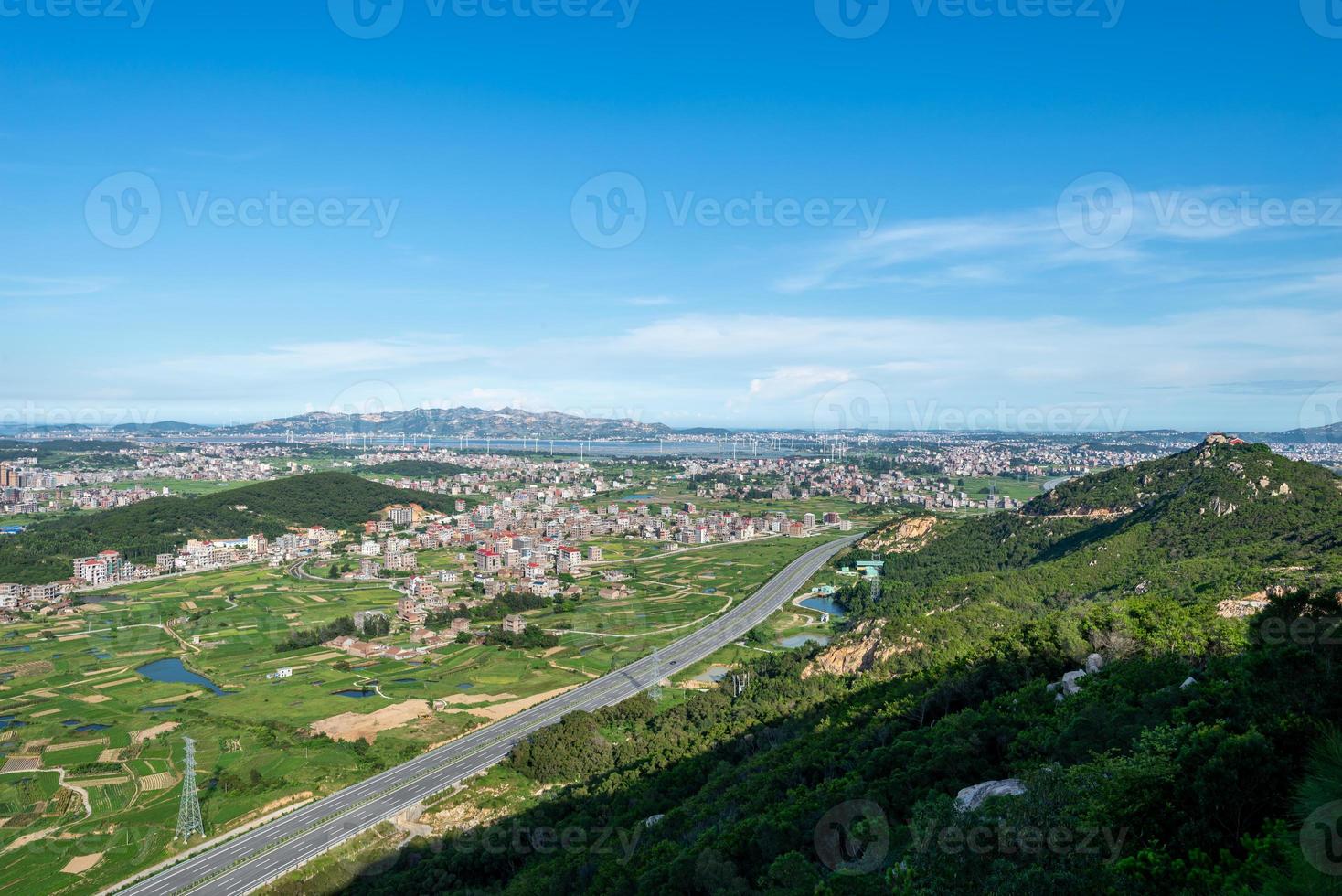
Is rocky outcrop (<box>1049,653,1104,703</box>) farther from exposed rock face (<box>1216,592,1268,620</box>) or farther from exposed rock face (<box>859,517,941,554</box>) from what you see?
exposed rock face (<box>859,517,941,554</box>)

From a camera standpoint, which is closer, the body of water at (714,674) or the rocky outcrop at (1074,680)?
the rocky outcrop at (1074,680)

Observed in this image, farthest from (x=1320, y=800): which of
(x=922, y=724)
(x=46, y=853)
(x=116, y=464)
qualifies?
(x=116, y=464)

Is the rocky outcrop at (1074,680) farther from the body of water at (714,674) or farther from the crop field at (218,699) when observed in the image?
the crop field at (218,699)

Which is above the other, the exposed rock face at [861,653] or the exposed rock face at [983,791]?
the exposed rock face at [983,791]

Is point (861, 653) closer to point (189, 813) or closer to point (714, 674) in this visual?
point (714, 674)

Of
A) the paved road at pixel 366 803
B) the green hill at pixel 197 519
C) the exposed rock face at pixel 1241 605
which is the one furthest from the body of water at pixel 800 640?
the green hill at pixel 197 519

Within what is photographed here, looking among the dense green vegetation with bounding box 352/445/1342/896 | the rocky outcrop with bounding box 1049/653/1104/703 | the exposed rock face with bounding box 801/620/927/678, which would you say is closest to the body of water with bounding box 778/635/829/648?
the dense green vegetation with bounding box 352/445/1342/896

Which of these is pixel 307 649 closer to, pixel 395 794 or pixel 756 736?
pixel 395 794
